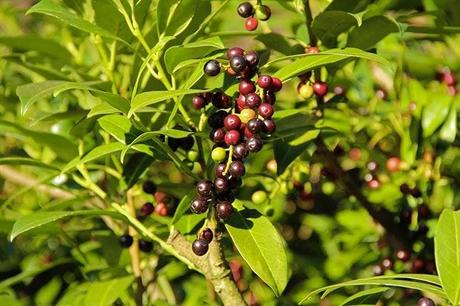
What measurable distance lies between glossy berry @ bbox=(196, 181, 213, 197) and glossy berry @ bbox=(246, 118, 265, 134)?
0.11 meters

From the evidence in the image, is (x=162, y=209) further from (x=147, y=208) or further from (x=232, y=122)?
(x=232, y=122)

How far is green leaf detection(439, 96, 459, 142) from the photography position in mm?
1797

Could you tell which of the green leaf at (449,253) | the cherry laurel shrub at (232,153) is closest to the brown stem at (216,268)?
the cherry laurel shrub at (232,153)

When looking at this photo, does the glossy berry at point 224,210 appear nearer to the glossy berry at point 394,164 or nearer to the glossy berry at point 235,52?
the glossy berry at point 235,52

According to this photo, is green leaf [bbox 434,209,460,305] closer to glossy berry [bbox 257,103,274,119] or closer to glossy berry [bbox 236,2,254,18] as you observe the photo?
glossy berry [bbox 257,103,274,119]


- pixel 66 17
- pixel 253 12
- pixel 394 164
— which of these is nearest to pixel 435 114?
pixel 394 164

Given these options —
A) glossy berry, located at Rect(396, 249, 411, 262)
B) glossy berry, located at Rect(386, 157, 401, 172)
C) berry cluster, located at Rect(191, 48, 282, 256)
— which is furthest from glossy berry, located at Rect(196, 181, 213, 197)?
glossy berry, located at Rect(386, 157, 401, 172)

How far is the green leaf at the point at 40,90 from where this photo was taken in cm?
126

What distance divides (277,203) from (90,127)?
22.0 inches

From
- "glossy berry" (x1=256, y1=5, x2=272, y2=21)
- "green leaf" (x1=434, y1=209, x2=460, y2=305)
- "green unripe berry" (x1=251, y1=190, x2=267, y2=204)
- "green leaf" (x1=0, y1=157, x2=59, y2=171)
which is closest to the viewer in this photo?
"green leaf" (x1=434, y1=209, x2=460, y2=305)

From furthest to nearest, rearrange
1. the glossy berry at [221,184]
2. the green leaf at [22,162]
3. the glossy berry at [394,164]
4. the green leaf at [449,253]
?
the glossy berry at [394,164] → the green leaf at [22,162] → the glossy berry at [221,184] → the green leaf at [449,253]

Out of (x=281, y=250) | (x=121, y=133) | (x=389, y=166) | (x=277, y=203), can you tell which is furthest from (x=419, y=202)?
(x=121, y=133)

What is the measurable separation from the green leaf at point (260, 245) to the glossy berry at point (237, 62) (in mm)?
272

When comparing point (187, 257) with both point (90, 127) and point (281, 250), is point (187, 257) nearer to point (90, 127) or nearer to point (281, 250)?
point (281, 250)
